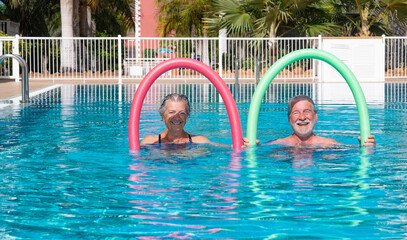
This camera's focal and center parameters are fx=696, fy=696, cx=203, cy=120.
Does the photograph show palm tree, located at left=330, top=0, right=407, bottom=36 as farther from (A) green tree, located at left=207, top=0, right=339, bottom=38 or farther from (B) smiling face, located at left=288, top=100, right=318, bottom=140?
(B) smiling face, located at left=288, top=100, right=318, bottom=140

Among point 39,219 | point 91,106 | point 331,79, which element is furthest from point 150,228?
point 331,79

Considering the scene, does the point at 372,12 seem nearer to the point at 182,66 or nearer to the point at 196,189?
the point at 182,66

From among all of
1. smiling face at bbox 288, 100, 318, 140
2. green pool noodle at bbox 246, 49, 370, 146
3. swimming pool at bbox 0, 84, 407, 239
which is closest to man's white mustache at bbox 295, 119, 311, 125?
smiling face at bbox 288, 100, 318, 140

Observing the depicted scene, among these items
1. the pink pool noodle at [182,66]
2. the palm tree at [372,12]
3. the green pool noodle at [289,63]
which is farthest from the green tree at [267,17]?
the pink pool noodle at [182,66]

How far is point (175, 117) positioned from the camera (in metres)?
7.36

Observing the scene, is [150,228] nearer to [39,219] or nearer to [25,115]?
[39,219]

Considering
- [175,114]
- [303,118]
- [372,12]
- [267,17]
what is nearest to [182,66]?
[175,114]

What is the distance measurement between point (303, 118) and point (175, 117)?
1363mm

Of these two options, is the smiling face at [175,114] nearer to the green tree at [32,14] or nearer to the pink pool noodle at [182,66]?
the pink pool noodle at [182,66]

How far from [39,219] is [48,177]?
5.52ft

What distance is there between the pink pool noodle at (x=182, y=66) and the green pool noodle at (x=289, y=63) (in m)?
0.22

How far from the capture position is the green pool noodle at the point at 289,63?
770 cm

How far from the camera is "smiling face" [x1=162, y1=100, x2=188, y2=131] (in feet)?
23.8

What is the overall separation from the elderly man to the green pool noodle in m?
0.14
